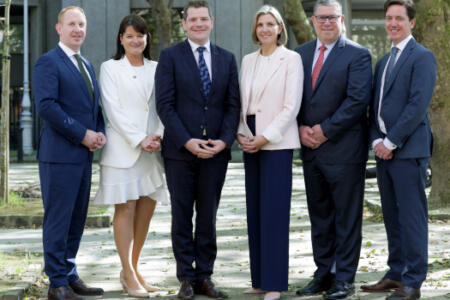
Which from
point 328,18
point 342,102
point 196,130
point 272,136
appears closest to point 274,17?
point 328,18

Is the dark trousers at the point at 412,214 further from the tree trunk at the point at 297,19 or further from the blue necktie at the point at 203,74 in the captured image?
the tree trunk at the point at 297,19

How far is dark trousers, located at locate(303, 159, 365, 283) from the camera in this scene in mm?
6211

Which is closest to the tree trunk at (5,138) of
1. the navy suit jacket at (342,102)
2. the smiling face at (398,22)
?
the navy suit jacket at (342,102)

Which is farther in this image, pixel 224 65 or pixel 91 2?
pixel 91 2

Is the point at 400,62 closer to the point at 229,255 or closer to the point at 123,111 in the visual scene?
the point at 123,111

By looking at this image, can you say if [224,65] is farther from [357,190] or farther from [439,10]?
[439,10]

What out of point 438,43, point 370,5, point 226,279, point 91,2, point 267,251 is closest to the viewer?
point 267,251

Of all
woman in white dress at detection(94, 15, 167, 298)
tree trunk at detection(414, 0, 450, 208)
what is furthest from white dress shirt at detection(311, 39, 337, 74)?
tree trunk at detection(414, 0, 450, 208)

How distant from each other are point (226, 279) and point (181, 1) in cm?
2262

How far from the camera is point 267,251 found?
6.23 m

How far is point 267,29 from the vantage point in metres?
6.23

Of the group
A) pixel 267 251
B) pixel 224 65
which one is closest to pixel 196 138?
pixel 224 65

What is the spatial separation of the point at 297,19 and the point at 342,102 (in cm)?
763

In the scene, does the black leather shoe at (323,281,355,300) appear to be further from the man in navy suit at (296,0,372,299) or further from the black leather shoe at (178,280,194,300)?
the black leather shoe at (178,280,194,300)
